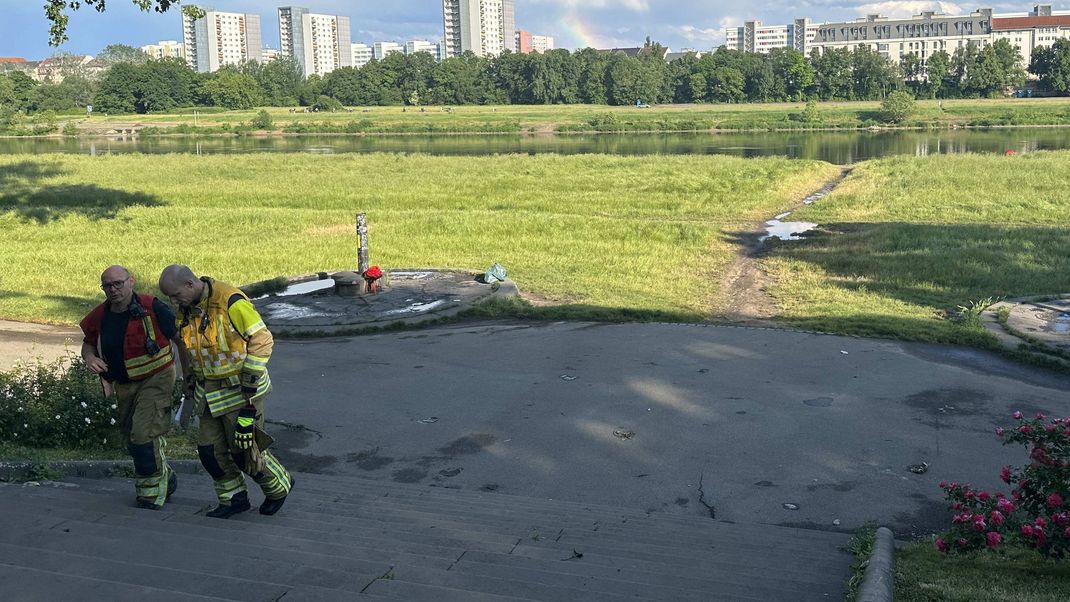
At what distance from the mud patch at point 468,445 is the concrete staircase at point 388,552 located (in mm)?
1721

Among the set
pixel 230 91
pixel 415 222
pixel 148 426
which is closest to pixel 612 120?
pixel 230 91

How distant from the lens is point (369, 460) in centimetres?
868

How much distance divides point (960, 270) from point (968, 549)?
14649 millimetres

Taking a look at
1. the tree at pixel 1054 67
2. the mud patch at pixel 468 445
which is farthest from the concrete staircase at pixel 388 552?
the tree at pixel 1054 67

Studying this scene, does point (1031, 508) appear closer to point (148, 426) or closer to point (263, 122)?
point (148, 426)

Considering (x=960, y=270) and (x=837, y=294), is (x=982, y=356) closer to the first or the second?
(x=837, y=294)

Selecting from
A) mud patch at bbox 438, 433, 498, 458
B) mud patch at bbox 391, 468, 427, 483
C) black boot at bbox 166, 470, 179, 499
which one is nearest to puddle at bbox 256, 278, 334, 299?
mud patch at bbox 438, 433, 498, 458

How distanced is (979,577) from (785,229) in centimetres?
2317

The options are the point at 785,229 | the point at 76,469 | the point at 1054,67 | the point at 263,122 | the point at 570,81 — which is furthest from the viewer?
the point at 570,81

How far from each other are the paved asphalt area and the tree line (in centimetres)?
13326

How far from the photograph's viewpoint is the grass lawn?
463cm

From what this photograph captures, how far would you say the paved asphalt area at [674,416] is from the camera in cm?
774

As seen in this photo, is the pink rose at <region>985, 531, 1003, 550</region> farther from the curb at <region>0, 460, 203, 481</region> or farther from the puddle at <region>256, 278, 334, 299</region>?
the puddle at <region>256, 278, 334, 299</region>

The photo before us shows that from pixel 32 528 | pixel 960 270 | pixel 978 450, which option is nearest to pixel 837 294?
pixel 960 270
